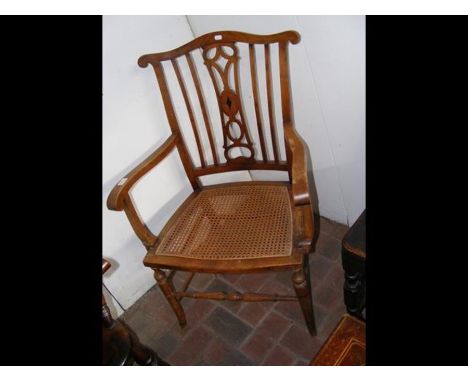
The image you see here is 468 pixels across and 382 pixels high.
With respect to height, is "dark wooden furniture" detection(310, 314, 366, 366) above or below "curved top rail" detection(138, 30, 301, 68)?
below

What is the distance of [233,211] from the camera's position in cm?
165

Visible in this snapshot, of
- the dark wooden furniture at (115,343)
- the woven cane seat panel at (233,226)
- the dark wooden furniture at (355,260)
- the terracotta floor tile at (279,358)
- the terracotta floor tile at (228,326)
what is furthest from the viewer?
the terracotta floor tile at (228,326)

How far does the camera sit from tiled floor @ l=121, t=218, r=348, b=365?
1748 millimetres

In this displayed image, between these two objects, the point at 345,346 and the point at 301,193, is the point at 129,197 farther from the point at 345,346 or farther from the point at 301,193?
the point at 345,346

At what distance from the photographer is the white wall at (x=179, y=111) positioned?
1506mm

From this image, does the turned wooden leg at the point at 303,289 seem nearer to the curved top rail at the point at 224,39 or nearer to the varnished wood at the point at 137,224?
the varnished wood at the point at 137,224

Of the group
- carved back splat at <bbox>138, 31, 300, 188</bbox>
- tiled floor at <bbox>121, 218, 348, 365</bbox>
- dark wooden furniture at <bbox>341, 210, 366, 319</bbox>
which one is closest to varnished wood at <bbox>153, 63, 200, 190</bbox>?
carved back splat at <bbox>138, 31, 300, 188</bbox>

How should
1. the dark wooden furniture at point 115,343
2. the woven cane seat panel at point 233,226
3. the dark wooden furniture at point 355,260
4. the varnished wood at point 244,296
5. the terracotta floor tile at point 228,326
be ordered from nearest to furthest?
the dark wooden furniture at point 115,343, the dark wooden furniture at point 355,260, the woven cane seat panel at point 233,226, the varnished wood at point 244,296, the terracotta floor tile at point 228,326

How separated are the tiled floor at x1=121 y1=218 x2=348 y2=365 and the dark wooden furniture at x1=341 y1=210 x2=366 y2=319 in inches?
11.5

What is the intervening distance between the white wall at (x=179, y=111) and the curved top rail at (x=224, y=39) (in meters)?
0.12

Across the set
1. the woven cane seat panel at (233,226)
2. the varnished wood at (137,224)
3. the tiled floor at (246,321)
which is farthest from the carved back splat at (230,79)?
the tiled floor at (246,321)

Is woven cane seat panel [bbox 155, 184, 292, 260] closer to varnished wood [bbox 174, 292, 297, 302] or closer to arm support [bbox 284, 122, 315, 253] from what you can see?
arm support [bbox 284, 122, 315, 253]
